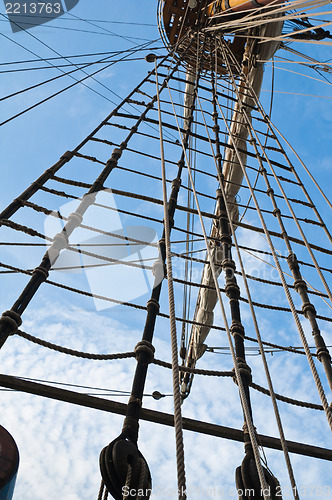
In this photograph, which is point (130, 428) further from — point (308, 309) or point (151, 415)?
point (308, 309)

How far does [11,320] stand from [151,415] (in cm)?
70

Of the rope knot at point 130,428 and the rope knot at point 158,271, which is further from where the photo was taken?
the rope knot at point 158,271

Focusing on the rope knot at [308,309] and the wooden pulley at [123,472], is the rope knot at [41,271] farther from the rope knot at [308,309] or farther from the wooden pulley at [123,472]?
the rope knot at [308,309]

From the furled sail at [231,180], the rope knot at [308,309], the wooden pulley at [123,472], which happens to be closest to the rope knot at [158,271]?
the rope knot at [308,309]

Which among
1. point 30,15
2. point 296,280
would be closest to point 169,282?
point 296,280

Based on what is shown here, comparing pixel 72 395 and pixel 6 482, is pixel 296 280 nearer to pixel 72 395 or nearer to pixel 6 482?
pixel 72 395

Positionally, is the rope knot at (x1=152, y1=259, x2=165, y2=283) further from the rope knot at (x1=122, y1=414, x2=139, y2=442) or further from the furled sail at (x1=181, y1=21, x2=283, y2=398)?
the furled sail at (x1=181, y1=21, x2=283, y2=398)

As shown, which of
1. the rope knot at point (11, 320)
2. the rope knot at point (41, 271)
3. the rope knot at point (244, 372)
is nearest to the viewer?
the rope knot at point (11, 320)

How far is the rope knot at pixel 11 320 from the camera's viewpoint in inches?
71.6

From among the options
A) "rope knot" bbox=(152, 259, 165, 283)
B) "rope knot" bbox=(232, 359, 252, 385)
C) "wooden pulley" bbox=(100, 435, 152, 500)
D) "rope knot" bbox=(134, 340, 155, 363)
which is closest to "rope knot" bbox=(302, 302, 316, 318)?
"rope knot" bbox=(232, 359, 252, 385)

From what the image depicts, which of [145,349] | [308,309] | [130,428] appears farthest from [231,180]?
[130,428]

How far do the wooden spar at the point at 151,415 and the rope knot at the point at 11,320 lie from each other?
253mm

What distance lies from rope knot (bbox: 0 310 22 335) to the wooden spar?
0.25 m

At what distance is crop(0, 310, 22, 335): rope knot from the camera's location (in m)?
1.82
